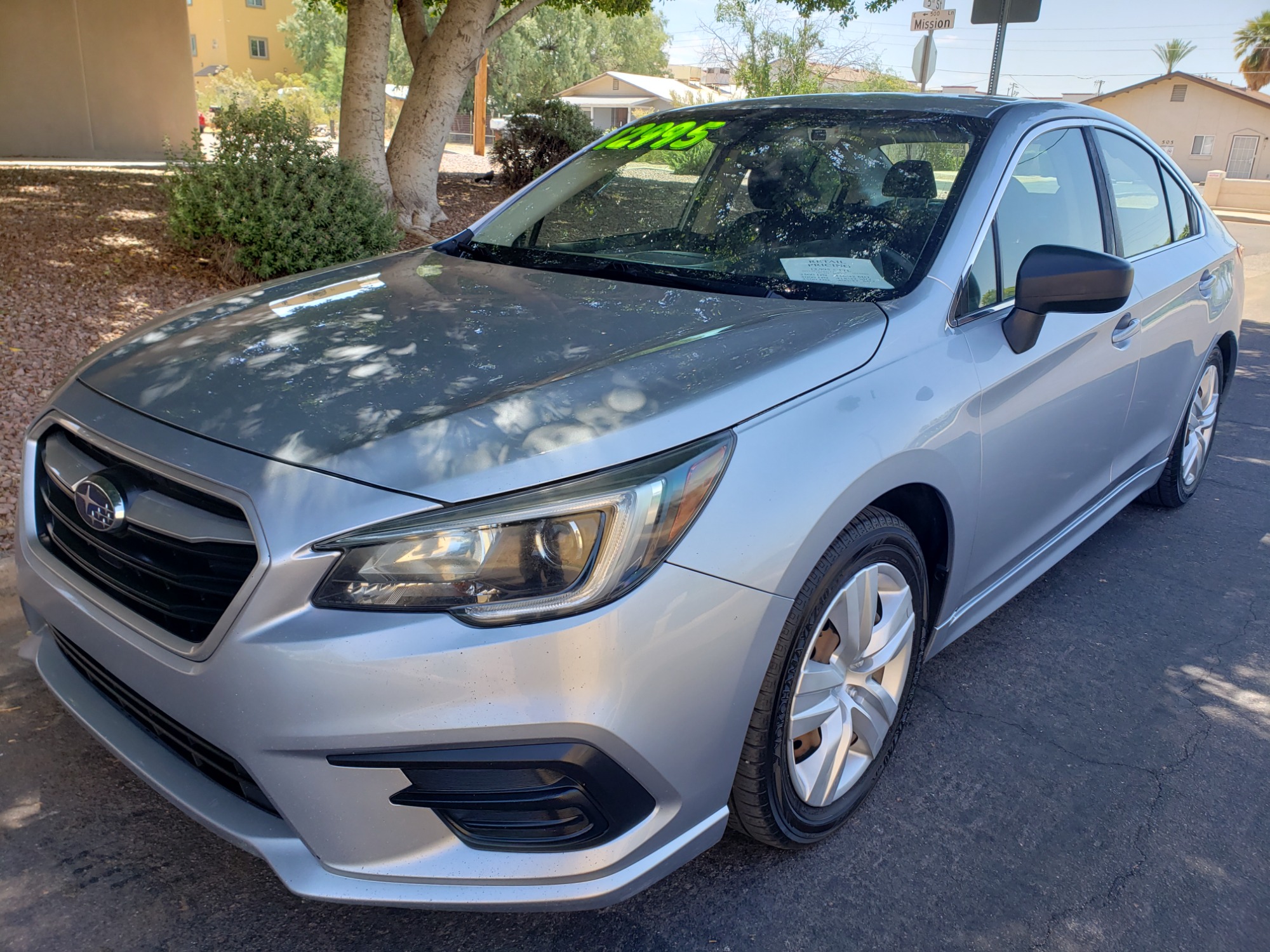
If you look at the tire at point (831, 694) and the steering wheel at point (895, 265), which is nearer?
the tire at point (831, 694)

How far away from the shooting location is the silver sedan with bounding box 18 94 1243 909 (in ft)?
5.50

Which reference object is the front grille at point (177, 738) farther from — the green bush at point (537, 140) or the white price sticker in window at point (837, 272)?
the green bush at point (537, 140)

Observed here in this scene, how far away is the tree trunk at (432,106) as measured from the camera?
29.5 ft

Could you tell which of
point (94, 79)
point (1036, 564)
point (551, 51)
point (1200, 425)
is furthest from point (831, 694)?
point (551, 51)

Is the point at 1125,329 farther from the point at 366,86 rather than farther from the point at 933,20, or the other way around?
the point at 366,86

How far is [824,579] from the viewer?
205 cm

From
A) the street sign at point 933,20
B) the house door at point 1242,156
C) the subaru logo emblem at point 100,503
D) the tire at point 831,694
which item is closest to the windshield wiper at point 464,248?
the subaru logo emblem at point 100,503

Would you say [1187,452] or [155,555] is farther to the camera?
[1187,452]

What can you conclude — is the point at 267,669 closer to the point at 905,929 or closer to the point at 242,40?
the point at 905,929

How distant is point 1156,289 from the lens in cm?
358

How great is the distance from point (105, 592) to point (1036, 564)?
2.67m

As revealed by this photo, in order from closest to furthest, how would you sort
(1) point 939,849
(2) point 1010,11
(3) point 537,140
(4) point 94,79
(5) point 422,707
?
(5) point 422,707, (1) point 939,849, (2) point 1010,11, (3) point 537,140, (4) point 94,79

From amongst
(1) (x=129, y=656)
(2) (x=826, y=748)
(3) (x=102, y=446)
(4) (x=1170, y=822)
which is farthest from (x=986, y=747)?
(3) (x=102, y=446)

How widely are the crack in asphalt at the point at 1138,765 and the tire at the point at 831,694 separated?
0.51 m
